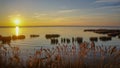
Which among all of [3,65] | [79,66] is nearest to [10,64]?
[3,65]

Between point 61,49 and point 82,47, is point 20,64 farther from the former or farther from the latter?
point 82,47

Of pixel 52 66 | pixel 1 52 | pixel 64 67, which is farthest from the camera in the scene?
pixel 1 52

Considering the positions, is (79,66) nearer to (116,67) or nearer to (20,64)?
(116,67)

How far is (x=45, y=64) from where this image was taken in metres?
5.26

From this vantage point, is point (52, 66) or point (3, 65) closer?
point (52, 66)

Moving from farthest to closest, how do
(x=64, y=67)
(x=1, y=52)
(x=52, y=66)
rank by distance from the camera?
(x=1, y=52)
(x=64, y=67)
(x=52, y=66)

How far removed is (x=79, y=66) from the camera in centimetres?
522

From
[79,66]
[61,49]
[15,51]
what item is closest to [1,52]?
[15,51]

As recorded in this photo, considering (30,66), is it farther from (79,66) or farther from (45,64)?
(79,66)

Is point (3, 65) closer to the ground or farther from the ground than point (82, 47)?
closer to the ground

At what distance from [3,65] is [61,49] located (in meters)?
1.44

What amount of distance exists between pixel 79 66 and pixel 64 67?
0.36 m

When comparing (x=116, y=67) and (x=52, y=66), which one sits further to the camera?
(x=116, y=67)

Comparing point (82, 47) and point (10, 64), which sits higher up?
point (82, 47)
